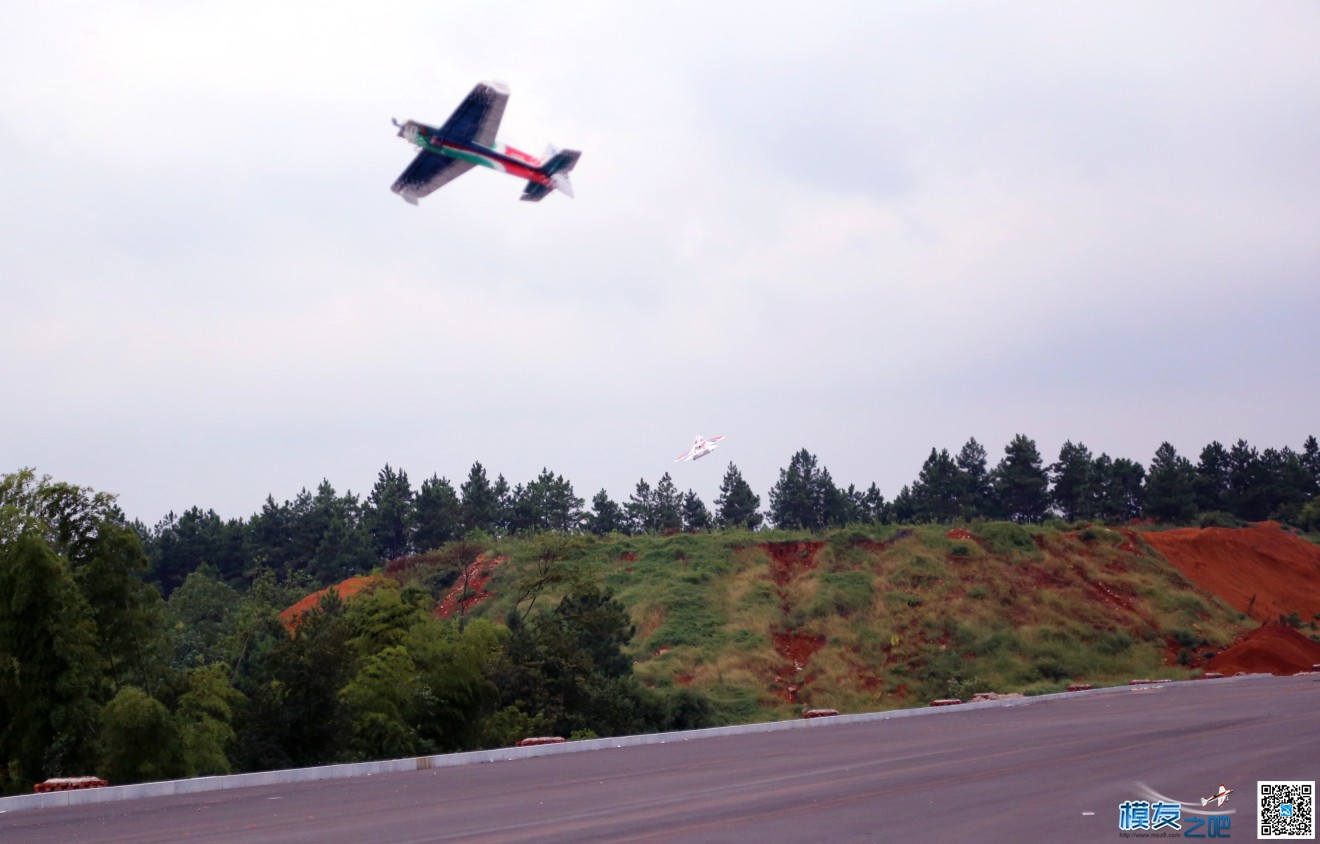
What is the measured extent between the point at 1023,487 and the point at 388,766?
9363 cm

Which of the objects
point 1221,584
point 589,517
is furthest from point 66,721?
point 589,517

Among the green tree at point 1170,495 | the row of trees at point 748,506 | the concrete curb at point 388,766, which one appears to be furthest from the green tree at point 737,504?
the concrete curb at point 388,766

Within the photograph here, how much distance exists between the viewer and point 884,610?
77125 mm

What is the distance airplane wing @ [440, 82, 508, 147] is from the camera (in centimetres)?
3020

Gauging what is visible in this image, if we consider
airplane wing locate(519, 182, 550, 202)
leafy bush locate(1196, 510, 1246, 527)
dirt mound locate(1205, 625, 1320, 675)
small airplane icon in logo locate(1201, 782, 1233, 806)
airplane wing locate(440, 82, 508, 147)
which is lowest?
dirt mound locate(1205, 625, 1320, 675)

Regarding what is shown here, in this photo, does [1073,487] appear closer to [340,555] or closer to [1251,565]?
[1251,565]

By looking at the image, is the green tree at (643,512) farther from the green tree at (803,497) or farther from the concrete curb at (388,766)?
the concrete curb at (388,766)

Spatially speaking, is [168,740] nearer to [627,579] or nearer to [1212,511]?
[627,579]

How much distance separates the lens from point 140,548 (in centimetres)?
3453

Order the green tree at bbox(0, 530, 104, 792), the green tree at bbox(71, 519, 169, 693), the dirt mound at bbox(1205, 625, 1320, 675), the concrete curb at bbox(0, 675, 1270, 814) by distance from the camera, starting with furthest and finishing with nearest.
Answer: the dirt mound at bbox(1205, 625, 1320, 675)
the green tree at bbox(71, 519, 169, 693)
the green tree at bbox(0, 530, 104, 792)
the concrete curb at bbox(0, 675, 1270, 814)

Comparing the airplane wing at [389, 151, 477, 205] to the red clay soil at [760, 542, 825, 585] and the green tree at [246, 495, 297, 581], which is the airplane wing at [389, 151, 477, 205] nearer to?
the red clay soil at [760, 542, 825, 585]

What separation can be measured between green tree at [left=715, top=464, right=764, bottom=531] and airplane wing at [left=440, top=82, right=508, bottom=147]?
3571 inches

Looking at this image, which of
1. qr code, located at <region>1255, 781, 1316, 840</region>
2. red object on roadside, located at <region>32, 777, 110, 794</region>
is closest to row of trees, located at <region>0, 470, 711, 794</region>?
red object on roadside, located at <region>32, 777, 110, 794</region>

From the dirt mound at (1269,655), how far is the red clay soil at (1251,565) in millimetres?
16253
